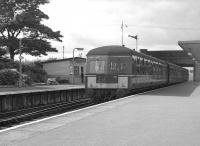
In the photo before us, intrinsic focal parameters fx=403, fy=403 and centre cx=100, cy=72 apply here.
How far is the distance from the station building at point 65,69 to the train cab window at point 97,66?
1242 inches

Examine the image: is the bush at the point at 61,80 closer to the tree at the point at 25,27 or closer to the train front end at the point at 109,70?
the tree at the point at 25,27

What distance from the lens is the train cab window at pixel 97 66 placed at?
21.4m

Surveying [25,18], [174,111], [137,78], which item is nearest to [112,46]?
[137,78]

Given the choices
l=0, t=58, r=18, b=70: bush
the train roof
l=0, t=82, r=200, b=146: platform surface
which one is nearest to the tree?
l=0, t=58, r=18, b=70: bush

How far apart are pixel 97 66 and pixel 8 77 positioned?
22.7 m

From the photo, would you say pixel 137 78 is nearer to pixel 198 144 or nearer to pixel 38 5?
pixel 198 144

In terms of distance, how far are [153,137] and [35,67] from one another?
43870mm

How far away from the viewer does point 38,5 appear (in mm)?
Result: 50469

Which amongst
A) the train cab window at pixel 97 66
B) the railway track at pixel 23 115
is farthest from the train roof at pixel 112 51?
the railway track at pixel 23 115

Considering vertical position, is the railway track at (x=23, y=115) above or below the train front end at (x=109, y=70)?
below

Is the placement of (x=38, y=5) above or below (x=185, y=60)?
above

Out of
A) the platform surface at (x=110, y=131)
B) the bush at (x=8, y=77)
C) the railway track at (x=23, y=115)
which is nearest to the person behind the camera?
the platform surface at (x=110, y=131)

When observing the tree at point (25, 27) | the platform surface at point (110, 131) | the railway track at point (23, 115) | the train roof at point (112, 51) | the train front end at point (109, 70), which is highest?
the tree at point (25, 27)

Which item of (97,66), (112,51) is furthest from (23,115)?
(112,51)
